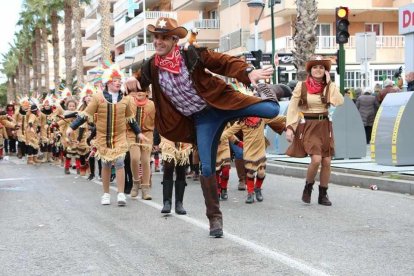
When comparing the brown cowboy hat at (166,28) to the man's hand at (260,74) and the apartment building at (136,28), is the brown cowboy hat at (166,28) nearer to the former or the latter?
the man's hand at (260,74)

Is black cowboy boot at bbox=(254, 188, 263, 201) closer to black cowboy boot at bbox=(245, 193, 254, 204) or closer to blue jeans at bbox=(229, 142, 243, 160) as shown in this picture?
black cowboy boot at bbox=(245, 193, 254, 204)

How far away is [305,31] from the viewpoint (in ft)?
59.5

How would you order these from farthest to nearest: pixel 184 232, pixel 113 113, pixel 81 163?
pixel 81 163, pixel 113 113, pixel 184 232

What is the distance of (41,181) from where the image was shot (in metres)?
14.7

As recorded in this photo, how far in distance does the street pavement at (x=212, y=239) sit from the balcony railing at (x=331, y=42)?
2904 centimetres

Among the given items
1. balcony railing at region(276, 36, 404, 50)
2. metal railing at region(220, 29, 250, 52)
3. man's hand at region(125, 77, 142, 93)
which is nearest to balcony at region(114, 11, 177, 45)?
metal railing at region(220, 29, 250, 52)

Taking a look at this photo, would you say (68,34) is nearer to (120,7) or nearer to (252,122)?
(120,7)

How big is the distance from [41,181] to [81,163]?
1.67 m

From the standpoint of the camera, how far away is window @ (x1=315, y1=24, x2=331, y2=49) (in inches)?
1583

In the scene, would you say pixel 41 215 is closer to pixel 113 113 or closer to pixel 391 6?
pixel 113 113

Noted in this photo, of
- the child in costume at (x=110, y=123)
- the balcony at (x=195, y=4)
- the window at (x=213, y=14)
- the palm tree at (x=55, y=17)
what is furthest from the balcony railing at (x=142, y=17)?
the child in costume at (x=110, y=123)

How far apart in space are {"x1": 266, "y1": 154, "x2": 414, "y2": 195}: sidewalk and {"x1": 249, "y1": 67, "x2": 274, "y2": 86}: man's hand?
485 cm

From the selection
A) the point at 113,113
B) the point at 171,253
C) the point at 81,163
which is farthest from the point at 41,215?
the point at 81,163

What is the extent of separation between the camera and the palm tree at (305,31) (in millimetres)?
18031
